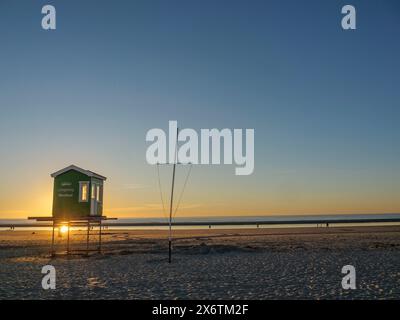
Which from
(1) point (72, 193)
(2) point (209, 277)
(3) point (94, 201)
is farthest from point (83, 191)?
(2) point (209, 277)

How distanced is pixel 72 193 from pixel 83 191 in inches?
32.8

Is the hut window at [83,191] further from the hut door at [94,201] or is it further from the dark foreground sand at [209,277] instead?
the dark foreground sand at [209,277]

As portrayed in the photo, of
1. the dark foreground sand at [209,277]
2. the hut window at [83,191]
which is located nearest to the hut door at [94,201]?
the hut window at [83,191]

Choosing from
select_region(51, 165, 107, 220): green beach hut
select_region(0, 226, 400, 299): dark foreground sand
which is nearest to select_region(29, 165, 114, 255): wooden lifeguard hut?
select_region(51, 165, 107, 220): green beach hut

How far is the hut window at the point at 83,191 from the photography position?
30234mm

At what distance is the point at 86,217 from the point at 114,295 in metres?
15.6

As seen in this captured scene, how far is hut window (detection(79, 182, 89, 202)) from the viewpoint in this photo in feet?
99.2

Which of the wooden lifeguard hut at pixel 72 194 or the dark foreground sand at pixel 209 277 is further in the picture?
the wooden lifeguard hut at pixel 72 194

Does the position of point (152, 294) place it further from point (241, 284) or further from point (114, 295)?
point (241, 284)

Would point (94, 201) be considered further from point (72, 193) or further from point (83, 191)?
point (72, 193)

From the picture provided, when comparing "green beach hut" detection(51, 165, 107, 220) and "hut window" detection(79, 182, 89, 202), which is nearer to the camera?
"green beach hut" detection(51, 165, 107, 220)

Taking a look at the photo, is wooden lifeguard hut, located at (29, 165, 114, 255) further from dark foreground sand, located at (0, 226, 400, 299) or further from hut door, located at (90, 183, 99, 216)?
dark foreground sand, located at (0, 226, 400, 299)

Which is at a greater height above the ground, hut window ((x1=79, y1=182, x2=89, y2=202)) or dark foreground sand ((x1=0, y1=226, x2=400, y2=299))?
hut window ((x1=79, y1=182, x2=89, y2=202))
